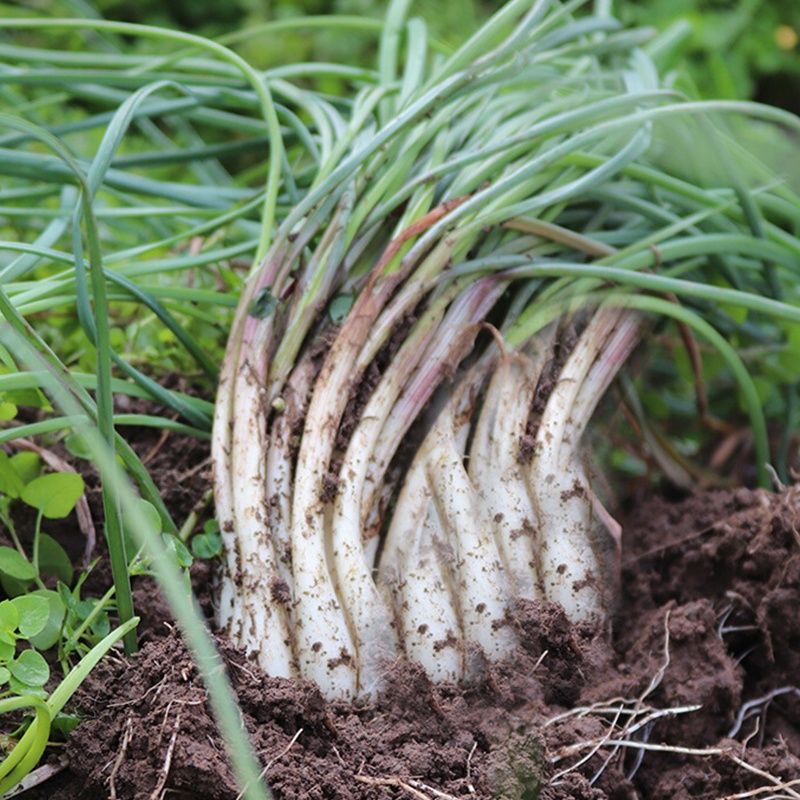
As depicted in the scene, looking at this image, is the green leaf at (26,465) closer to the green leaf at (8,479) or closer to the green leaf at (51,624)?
the green leaf at (8,479)

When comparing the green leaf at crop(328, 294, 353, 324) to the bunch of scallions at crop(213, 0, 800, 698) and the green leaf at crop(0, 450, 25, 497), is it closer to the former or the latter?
the bunch of scallions at crop(213, 0, 800, 698)

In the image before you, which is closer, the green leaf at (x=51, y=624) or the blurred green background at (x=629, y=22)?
the green leaf at (x=51, y=624)

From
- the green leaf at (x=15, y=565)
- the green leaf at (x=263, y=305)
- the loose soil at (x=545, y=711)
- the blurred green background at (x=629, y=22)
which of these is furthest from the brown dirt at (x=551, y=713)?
the blurred green background at (x=629, y=22)

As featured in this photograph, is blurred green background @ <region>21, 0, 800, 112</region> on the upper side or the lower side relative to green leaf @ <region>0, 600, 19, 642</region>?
upper

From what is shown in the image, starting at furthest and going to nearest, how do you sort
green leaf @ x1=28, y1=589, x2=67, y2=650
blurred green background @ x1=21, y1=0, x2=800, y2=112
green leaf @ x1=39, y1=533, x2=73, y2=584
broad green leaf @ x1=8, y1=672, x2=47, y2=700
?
blurred green background @ x1=21, y1=0, x2=800, y2=112
green leaf @ x1=39, y1=533, x2=73, y2=584
green leaf @ x1=28, y1=589, x2=67, y2=650
broad green leaf @ x1=8, y1=672, x2=47, y2=700

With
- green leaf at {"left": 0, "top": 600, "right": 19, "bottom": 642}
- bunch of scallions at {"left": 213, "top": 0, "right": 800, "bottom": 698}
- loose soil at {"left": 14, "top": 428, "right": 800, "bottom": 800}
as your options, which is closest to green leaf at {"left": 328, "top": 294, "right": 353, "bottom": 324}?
bunch of scallions at {"left": 213, "top": 0, "right": 800, "bottom": 698}

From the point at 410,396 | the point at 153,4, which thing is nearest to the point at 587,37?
the point at 410,396

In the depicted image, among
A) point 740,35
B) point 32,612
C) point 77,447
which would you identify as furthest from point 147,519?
point 740,35
